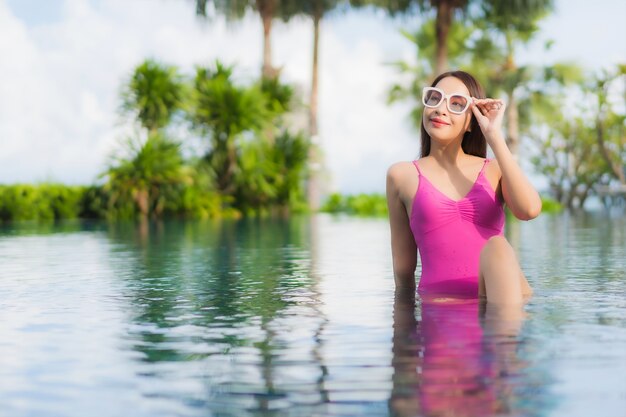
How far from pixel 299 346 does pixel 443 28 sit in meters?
30.9

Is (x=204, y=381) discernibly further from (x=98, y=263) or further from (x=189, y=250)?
(x=189, y=250)

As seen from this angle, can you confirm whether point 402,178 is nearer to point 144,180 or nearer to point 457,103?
point 457,103

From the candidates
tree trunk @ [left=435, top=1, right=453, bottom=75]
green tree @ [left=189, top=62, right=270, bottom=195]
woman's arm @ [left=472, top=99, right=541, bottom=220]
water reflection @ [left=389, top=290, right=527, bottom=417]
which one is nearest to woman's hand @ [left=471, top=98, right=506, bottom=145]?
woman's arm @ [left=472, top=99, right=541, bottom=220]

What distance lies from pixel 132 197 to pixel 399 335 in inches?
948

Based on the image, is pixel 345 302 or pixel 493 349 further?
pixel 345 302

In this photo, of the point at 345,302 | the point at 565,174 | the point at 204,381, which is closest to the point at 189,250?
the point at 345,302

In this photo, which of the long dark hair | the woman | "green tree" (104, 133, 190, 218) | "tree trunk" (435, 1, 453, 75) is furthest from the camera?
"tree trunk" (435, 1, 453, 75)

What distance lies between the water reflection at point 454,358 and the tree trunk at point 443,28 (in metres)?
28.8

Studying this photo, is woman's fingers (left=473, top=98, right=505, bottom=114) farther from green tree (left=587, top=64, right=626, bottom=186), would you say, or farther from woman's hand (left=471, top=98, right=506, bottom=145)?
green tree (left=587, top=64, right=626, bottom=186)

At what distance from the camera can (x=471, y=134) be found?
5.67 metres

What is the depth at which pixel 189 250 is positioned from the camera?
12.9 m

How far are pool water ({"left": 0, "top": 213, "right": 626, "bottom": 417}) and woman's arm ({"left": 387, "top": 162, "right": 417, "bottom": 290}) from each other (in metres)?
0.17

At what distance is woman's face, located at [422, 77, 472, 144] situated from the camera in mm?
5465

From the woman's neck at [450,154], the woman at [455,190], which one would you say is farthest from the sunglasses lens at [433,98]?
the woman's neck at [450,154]
